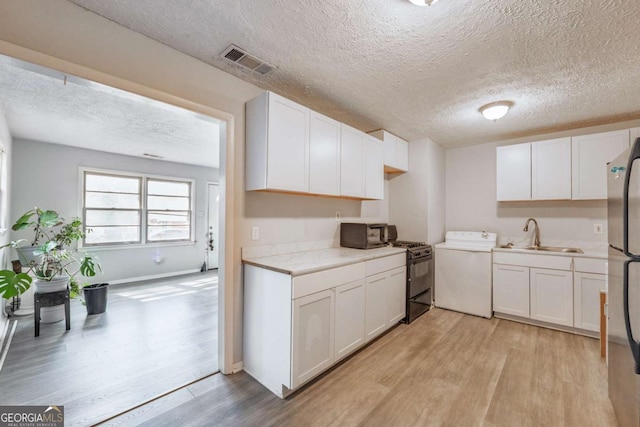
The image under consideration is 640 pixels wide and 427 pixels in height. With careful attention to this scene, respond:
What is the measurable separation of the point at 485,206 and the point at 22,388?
5290 mm

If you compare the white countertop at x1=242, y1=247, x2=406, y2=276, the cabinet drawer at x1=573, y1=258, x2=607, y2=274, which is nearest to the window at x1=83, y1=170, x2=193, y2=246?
the white countertop at x1=242, y1=247, x2=406, y2=276

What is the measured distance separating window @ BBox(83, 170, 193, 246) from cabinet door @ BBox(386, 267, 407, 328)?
15.7 feet

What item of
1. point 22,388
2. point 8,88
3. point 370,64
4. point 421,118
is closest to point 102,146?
point 8,88

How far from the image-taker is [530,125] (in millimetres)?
3383

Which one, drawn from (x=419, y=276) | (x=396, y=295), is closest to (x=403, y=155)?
(x=419, y=276)

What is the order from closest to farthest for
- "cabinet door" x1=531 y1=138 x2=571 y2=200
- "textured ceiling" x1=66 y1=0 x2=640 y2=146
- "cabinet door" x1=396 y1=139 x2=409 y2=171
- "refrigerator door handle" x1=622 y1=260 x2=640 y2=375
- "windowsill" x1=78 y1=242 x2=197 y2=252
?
"refrigerator door handle" x1=622 y1=260 x2=640 y2=375 → "textured ceiling" x1=66 y1=0 x2=640 y2=146 → "cabinet door" x1=531 y1=138 x2=571 y2=200 → "cabinet door" x1=396 y1=139 x2=409 y2=171 → "windowsill" x1=78 y1=242 x2=197 y2=252

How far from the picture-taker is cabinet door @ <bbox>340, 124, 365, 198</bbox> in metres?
2.86

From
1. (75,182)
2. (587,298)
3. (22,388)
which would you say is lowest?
(22,388)

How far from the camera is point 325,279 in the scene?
217 cm

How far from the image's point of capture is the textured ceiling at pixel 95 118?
90.7 inches

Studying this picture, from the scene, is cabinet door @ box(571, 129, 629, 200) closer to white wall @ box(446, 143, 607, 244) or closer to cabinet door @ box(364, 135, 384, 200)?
white wall @ box(446, 143, 607, 244)

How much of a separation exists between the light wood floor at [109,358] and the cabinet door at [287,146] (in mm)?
1689

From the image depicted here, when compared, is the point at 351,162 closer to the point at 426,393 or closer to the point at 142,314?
the point at 426,393

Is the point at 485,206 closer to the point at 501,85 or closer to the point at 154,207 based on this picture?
the point at 501,85
